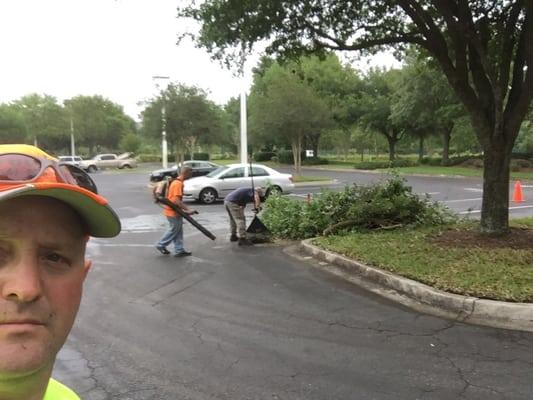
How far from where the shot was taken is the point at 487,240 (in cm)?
869

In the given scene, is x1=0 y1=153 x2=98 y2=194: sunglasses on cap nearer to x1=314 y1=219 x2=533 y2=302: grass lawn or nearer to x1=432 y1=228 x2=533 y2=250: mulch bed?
x1=314 y1=219 x2=533 y2=302: grass lawn

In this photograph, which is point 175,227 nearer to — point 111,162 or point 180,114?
point 180,114

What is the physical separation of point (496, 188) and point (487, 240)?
96cm

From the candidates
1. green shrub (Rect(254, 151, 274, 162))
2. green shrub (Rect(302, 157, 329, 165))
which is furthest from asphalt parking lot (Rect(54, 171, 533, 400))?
green shrub (Rect(254, 151, 274, 162))

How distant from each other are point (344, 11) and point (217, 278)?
6.66m

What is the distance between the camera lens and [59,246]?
1.00 m

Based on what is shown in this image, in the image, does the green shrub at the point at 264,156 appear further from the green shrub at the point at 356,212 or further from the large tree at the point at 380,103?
the green shrub at the point at 356,212

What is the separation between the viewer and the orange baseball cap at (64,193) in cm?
89

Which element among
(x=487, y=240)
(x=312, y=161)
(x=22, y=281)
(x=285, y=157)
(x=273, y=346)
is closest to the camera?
(x=22, y=281)

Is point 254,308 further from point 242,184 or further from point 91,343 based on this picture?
point 242,184

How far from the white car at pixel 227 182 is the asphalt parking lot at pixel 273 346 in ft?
39.4

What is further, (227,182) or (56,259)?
(227,182)

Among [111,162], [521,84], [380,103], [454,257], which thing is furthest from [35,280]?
[111,162]

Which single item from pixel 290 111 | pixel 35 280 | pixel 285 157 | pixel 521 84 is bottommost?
pixel 285 157
